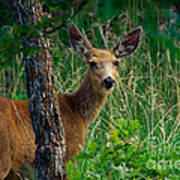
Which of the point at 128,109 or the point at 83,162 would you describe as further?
the point at 128,109

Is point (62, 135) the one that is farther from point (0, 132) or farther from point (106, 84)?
point (106, 84)

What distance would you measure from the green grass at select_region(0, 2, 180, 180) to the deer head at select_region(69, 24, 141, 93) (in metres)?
0.31

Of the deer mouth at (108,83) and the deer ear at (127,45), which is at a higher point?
the deer ear at (127,45)

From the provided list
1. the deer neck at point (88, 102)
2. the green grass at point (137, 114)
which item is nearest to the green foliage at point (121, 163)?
the green grass at point (137, 114)

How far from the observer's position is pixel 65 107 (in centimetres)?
459

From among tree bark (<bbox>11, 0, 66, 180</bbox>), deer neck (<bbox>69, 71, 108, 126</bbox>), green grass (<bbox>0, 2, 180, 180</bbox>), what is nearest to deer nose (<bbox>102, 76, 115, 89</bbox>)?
deer neck (<bbox>69, 71, 108, 126</bbox>)

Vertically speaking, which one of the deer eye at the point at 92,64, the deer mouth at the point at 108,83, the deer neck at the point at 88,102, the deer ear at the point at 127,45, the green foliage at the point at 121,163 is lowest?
the green foliage at the point at 121,163

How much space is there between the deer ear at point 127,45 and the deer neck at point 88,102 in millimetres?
654

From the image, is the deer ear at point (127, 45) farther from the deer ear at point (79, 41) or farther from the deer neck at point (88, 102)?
the deer neck at point (88, 102)

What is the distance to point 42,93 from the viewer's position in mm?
3113

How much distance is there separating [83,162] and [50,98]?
1.22 meters

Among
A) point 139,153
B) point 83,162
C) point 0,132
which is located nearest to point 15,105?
point 0,132

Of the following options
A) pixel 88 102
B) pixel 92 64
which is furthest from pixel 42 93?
pixel 92 64

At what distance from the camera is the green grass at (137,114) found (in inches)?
117
